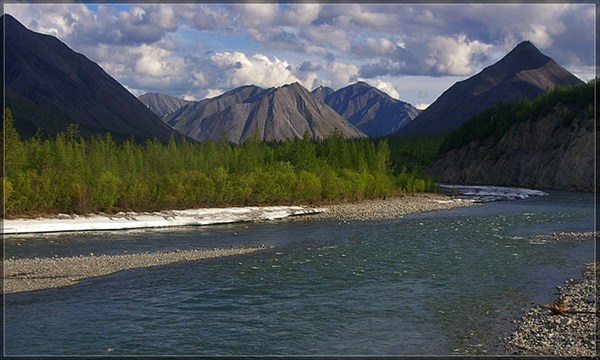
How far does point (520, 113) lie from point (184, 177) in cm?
12455

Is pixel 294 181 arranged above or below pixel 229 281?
above

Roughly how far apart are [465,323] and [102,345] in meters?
16.7

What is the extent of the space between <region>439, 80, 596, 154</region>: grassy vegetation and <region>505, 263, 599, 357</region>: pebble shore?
132 m

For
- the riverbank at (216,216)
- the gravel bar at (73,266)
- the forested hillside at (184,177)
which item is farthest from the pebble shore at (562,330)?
the forested hillside at (184,177)

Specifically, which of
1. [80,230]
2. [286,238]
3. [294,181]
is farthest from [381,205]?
[80,230]

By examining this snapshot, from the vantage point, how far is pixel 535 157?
156500 mm

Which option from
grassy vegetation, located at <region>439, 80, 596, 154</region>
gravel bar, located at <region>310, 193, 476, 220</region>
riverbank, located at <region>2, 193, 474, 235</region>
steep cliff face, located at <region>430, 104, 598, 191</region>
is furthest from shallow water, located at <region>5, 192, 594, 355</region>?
grassy vegetation, located at <region>439, 80, 596, 154</region>

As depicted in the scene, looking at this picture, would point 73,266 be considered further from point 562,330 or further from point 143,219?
point 562,330

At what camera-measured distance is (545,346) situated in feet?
76.7

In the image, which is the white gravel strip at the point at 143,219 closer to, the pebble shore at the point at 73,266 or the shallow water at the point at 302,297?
the shallow water at the point at 302,297

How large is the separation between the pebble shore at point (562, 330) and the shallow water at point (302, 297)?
0.88 meters

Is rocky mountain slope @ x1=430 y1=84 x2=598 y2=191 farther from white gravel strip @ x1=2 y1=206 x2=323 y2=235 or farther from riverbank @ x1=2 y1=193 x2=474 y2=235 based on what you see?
white gravel strip @ x1=2 y1=206 x2=323 y2=235

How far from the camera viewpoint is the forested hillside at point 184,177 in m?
69.7

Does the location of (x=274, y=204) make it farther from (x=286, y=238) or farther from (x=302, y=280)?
(x=302, y=280)
